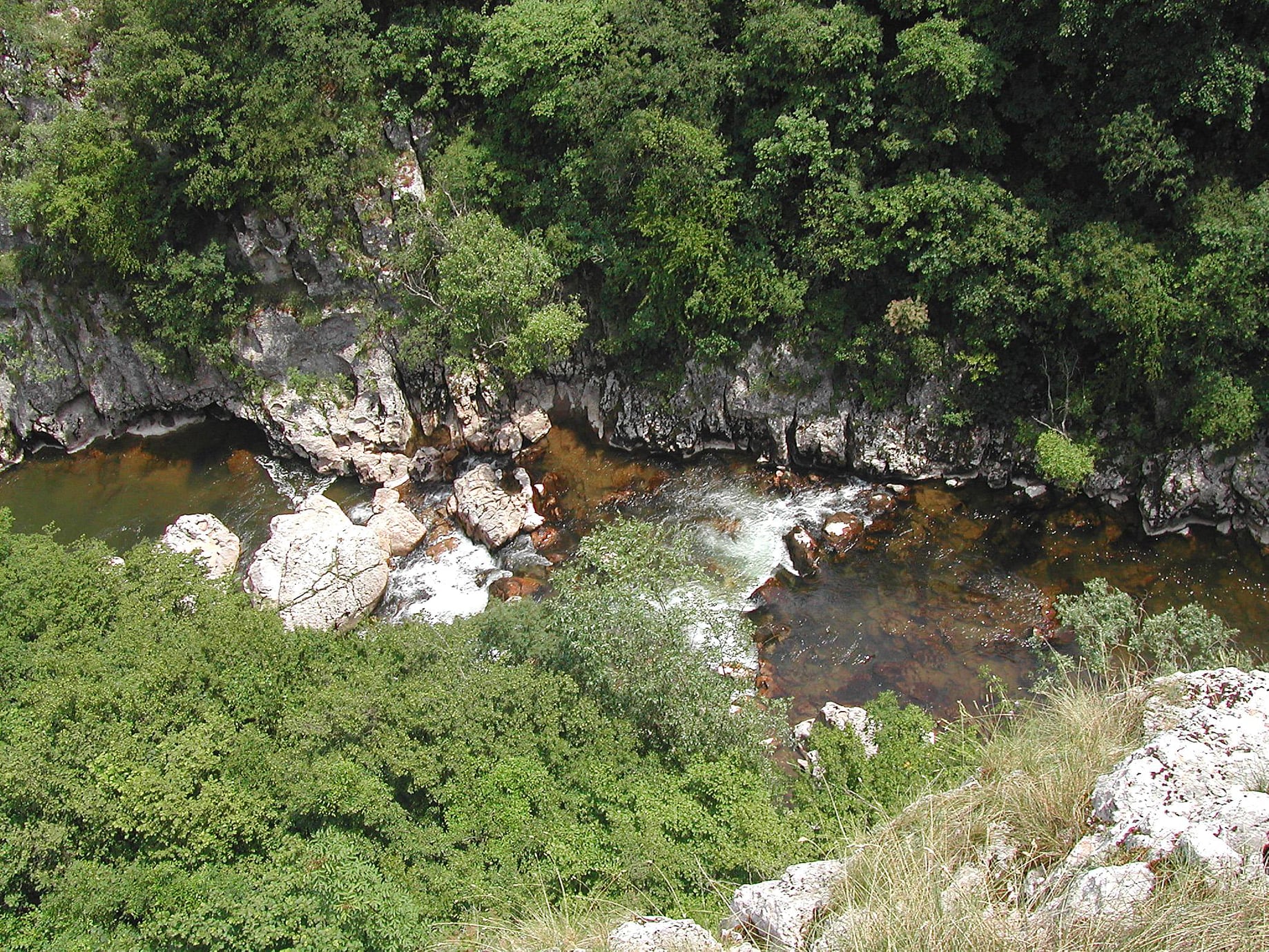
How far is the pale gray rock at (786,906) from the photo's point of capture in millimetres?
11070

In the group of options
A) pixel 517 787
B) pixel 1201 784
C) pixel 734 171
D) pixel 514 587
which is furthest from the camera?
pixel 734 171

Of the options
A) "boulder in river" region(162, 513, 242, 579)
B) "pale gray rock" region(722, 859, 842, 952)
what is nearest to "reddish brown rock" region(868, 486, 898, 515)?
"pale gray rock" region(722, 859, 842, 952)

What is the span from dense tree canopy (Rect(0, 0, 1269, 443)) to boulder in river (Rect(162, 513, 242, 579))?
6671 mm

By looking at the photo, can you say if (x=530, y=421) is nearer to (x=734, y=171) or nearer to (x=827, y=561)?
(x=734, y=171)

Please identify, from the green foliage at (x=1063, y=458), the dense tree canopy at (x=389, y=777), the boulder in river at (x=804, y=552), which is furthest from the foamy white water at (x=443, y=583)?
the green foliage at (x=1063, y=458)

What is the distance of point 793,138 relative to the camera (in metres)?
23.6

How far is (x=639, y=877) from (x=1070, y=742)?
687cm

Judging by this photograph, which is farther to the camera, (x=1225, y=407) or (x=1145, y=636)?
(x=1225, y=407)

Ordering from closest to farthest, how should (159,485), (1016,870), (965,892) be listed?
(965,892) → (1016,870) → (159,485)

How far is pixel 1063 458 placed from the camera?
2266 cm

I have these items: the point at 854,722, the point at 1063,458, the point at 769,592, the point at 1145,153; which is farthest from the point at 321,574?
the point at 1145,153

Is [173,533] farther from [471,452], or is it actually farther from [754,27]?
[754,27]

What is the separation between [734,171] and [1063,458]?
490 inches

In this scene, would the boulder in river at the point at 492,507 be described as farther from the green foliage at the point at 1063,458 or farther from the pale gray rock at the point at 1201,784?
the pale gray rock at the point at 1201,784
